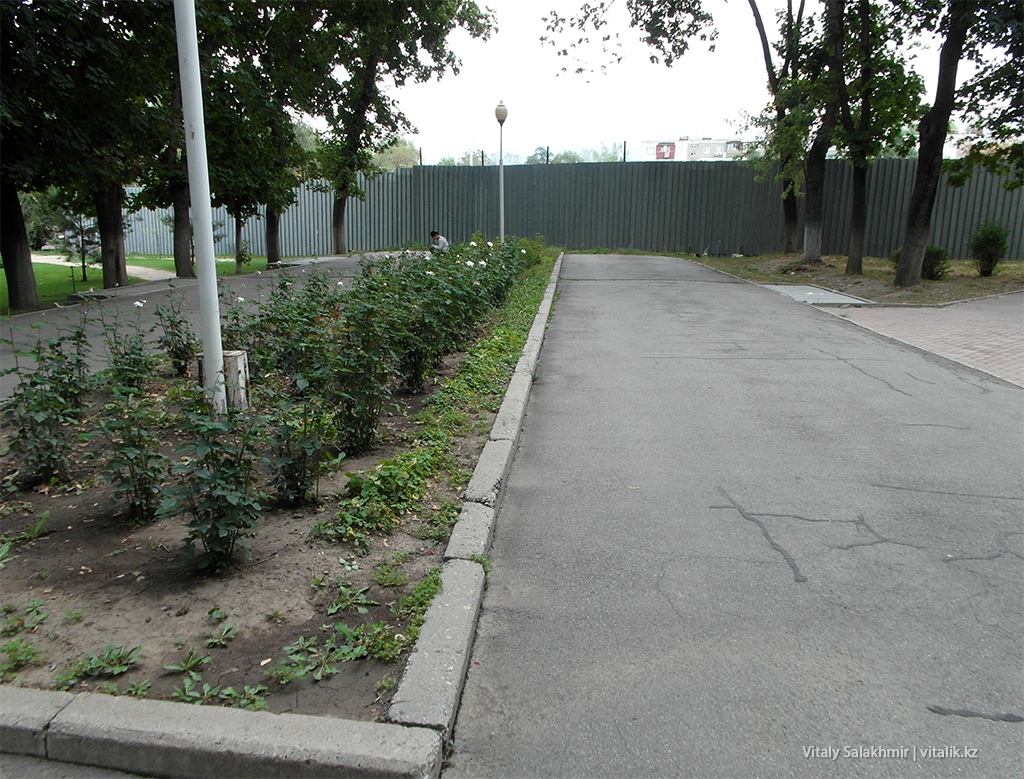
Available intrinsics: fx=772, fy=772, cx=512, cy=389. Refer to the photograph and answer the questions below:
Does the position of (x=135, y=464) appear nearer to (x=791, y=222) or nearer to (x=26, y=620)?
(x=26, y=620)

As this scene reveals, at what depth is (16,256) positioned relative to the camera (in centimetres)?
1345

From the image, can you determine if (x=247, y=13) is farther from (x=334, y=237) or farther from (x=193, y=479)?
A: (x=193, y=479)

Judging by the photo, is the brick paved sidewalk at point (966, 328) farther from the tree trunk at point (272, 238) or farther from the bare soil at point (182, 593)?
the tree trunk at point (272, 238)

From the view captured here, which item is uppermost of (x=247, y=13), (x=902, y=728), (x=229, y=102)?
(x=247, y=13)

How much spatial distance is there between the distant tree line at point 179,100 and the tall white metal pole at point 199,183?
644 cm

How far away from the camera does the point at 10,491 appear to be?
15.1ft

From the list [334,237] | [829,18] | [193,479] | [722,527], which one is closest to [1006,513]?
[722,527]

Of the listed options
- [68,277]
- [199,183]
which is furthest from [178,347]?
[68,277]

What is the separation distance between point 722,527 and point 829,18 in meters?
17.1

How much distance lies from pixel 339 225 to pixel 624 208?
10.7 meters

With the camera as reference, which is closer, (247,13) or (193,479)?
(193,479)

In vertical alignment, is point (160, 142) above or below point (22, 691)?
above

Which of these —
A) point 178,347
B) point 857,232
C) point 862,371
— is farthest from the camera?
point 857,232

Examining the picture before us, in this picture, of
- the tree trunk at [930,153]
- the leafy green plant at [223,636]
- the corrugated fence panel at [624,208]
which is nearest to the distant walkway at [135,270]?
the corrugated fence panel at [624,208]
